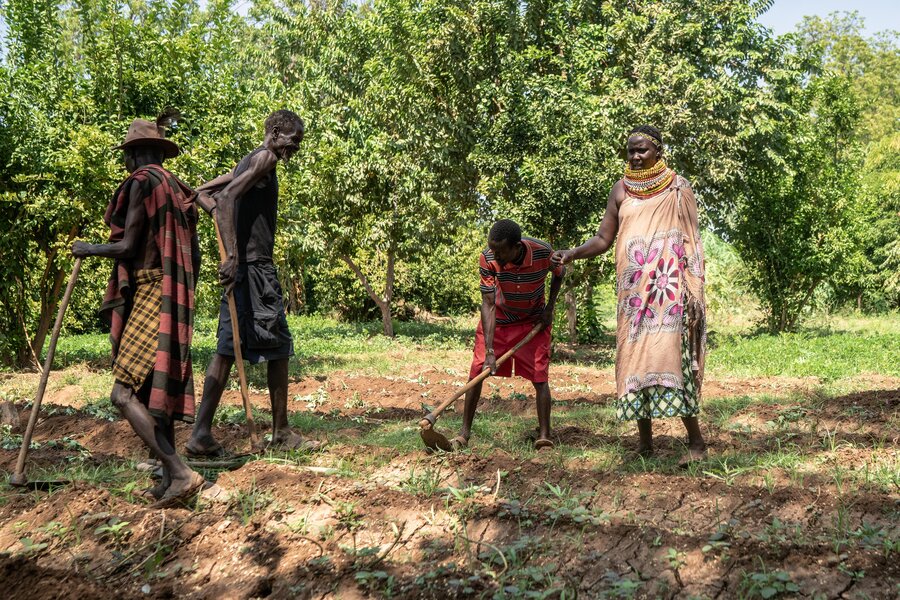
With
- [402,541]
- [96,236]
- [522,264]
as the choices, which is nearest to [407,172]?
[96,236]

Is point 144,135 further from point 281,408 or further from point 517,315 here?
point 517,315

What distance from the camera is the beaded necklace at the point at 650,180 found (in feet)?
15.8

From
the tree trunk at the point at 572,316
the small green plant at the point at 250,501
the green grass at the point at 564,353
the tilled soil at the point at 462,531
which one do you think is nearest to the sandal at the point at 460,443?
the tilled soil at the point at 462,531

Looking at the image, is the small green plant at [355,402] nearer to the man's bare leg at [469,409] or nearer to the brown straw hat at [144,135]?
the man's bare leg at [469,409]

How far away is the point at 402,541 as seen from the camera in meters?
3.69

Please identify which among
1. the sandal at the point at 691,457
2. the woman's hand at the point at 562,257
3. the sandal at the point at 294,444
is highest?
the woman's hand at the point at 562,257

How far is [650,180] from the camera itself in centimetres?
483

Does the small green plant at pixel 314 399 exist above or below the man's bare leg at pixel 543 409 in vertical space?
below

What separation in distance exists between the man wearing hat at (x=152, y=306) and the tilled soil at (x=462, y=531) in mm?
395

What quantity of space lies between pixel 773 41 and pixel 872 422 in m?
13.4

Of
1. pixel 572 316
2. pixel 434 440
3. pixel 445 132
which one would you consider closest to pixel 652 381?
pixel 434 440

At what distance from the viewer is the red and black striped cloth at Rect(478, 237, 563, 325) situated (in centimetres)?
541

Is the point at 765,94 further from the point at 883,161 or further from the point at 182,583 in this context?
the point at 182,583

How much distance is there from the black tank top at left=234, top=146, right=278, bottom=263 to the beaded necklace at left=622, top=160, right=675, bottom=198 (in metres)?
2.18
